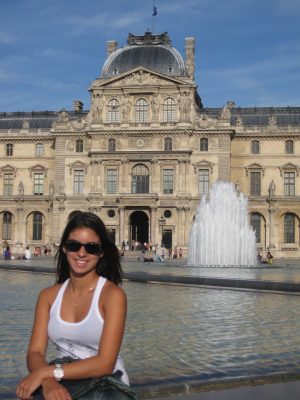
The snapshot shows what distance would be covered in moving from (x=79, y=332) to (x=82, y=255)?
56cm

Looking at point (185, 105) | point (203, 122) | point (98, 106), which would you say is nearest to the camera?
point (185, 105)

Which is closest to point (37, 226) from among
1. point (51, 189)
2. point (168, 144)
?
point (51, 189)

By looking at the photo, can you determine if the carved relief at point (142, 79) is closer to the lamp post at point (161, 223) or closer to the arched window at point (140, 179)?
the arched window at point (140, 179)

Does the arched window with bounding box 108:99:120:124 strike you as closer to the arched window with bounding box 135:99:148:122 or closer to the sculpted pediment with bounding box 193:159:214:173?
the arched window with bounding box 135:99:148:122

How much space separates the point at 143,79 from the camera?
6488cm

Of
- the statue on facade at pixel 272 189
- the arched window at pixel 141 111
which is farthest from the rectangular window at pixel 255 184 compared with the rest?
the arched window at pixel 141 111

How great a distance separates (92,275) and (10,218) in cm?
6630

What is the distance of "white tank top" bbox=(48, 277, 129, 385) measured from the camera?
4.83m

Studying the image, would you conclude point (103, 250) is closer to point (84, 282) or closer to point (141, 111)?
point (84, 282)

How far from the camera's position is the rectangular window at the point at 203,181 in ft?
212

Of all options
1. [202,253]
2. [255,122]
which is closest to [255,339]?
[202,253]

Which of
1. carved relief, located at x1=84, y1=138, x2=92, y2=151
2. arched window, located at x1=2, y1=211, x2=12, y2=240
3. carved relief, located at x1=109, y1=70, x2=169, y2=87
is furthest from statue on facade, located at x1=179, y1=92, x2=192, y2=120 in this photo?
arched window, located at x1=2, y1=211, x2=12, y2=240

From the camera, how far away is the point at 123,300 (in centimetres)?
480

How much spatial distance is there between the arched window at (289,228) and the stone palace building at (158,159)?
0.09 m
